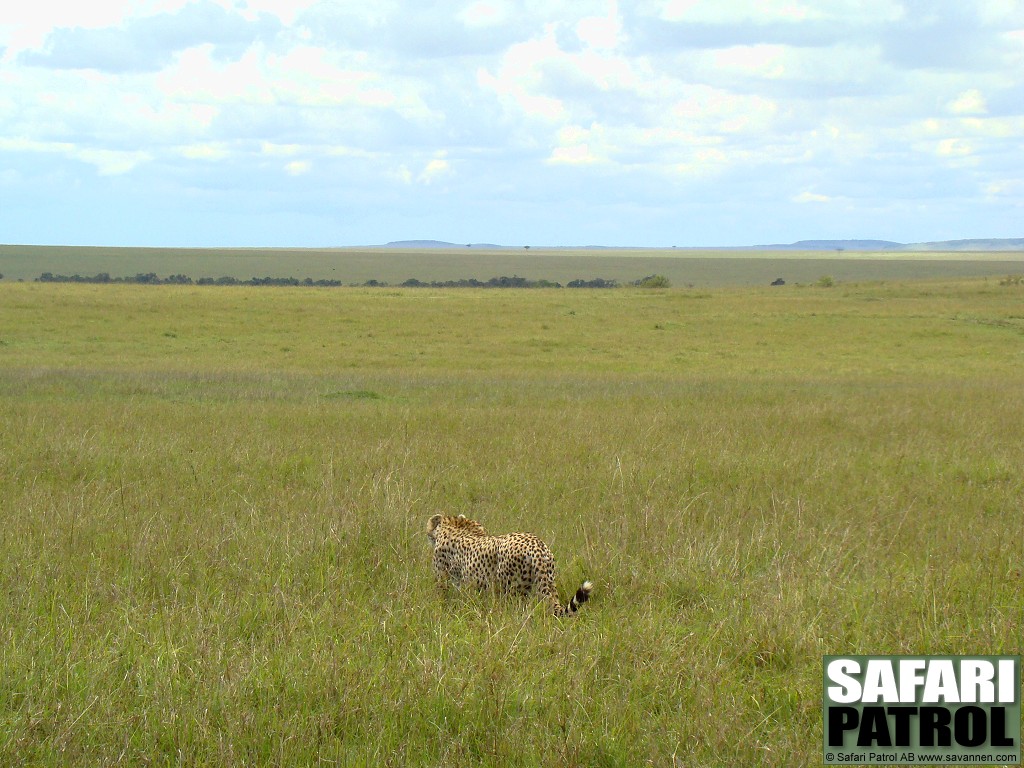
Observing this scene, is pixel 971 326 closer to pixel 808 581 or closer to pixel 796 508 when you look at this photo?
pixel 796 508

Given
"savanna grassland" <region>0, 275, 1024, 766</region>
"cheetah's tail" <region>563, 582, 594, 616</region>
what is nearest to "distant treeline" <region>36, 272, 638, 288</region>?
"savanna grassland" <region>0, 275, 1024, 766</region>

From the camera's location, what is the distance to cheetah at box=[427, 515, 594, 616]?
524 cm

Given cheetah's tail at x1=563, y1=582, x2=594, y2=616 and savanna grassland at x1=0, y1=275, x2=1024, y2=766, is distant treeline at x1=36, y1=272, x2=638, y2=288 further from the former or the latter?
cheetah's tail at x1=563, y1=582, x2=594, y2=616

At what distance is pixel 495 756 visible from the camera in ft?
11.6

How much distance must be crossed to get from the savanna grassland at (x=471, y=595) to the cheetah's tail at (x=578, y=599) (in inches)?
5.3

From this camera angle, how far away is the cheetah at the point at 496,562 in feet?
17.2

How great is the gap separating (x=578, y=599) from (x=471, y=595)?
646 mm

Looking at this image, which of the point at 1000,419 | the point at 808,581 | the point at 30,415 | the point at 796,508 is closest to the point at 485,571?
the point at 808,581

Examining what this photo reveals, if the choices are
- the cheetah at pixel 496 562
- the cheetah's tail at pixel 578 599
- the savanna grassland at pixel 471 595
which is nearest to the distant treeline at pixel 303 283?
the savanna grassland at pixel 471 595

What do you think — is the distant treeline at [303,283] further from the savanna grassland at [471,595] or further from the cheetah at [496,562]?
the cheetah at [496,562]

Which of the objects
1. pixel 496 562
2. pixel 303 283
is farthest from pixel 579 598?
pixel 303 283

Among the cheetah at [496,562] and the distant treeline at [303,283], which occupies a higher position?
the distant treeline at [303,283]

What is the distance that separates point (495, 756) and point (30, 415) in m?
10.5

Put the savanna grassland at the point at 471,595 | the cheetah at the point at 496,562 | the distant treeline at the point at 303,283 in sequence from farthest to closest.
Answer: the distant treeline at the point at 303,283
the cheetah at the point at 496,562
the savanna grassland at the point at 471,595
